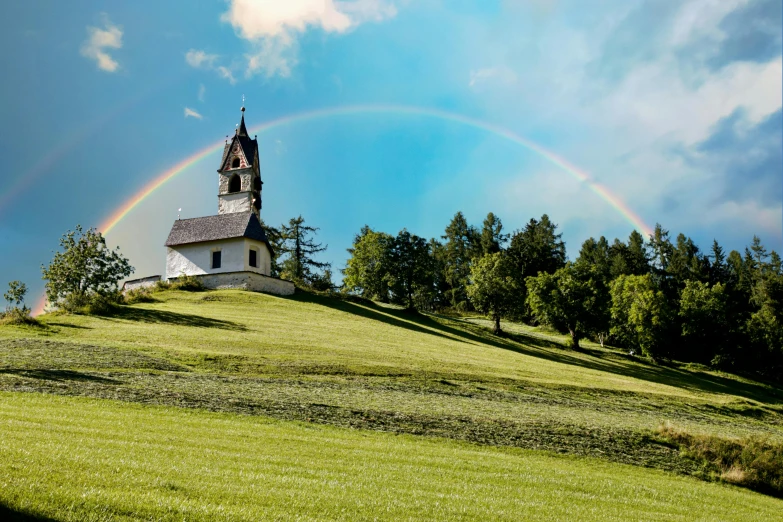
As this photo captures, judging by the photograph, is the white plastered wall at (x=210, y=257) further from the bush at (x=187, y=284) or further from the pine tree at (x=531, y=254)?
the pine tree at (x=531, y=254)

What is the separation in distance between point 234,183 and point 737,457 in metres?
77.1

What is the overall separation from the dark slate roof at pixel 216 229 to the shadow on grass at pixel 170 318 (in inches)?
803

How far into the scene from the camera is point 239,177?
88.2 m

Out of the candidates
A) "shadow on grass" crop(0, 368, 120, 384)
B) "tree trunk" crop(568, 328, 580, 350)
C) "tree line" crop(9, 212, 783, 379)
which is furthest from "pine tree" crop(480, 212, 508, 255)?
"shadow on grass" crop(0, 368, 120, 384)

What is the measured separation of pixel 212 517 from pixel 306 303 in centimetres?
5679

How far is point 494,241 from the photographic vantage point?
A: 131m

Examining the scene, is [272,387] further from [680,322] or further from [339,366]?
[680,322]

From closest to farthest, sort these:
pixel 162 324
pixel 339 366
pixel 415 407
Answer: pixel 415 407
pixel 339 366
pixel 162 324

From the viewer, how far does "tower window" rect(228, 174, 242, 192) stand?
8831cm

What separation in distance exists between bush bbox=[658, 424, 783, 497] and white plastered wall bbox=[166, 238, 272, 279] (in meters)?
52.7

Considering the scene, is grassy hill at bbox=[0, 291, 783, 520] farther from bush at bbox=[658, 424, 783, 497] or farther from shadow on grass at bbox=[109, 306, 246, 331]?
bush at bbox=[658, 424, 783, 497]

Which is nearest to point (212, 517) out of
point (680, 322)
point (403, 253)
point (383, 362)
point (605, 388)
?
point (383, 362)

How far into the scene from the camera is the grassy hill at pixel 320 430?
10930 millimetres

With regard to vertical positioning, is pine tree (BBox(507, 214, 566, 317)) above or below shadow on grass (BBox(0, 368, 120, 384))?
above
